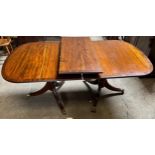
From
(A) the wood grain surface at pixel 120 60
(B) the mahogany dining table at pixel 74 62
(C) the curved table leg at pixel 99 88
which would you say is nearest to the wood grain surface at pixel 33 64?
(B) the mahogany dining table at pixel 74 62

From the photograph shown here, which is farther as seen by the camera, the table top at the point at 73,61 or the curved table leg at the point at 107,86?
the curved table leg at the point at 107,86

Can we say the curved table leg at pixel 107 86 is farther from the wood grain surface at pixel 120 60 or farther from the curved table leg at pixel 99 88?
the wood grain surface at pixel 120 60

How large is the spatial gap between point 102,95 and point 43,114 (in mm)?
740

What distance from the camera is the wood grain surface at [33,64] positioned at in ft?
4.02

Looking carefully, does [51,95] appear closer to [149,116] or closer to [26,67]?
[26,67]

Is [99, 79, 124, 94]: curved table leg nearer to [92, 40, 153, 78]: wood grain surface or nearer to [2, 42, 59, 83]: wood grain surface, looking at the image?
[92, 40, 153, 78]: wood grain surface

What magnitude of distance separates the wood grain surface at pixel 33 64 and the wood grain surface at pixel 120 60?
410mm

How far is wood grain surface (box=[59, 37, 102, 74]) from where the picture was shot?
1.23 metres

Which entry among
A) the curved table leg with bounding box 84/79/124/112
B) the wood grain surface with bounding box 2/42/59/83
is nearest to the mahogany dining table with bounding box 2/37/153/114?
the wood grain surface with bounding box 2/42/59/83

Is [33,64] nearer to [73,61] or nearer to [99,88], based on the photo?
[73,61]

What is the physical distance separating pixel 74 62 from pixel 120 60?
1.43ft

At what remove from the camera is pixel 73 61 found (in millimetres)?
1323

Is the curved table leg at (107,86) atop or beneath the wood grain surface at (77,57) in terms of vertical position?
beneath

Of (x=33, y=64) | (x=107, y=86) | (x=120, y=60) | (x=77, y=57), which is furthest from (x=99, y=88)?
(x=33, y=64)
